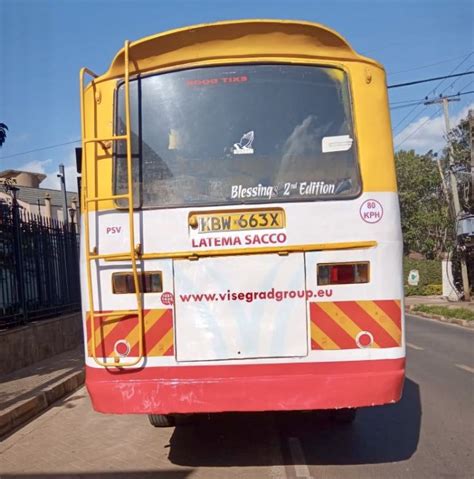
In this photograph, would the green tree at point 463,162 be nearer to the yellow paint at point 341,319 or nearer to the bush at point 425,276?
the bush at point 425,276

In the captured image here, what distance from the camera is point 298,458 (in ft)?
16.2

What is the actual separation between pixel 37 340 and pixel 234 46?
7.39m

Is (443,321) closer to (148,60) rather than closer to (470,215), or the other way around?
(470,215)

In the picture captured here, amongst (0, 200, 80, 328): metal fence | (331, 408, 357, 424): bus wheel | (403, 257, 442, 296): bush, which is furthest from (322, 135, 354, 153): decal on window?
(403, 257, 442, 296): bush

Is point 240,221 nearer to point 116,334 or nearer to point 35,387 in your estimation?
point 116,334

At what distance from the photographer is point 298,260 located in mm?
4102

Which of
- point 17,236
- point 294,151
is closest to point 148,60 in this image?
point 294,151

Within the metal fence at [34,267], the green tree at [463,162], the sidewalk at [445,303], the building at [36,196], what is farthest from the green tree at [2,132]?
the green tree at [463,162]

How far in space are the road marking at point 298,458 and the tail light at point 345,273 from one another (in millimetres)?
1599

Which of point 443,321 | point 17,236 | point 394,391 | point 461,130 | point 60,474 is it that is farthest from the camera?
point 461,130

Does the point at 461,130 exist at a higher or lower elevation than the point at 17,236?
higher

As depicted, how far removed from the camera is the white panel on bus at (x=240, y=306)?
4.10 meters

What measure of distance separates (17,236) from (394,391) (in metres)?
7.53

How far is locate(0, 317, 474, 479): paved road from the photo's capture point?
4.73 metres
